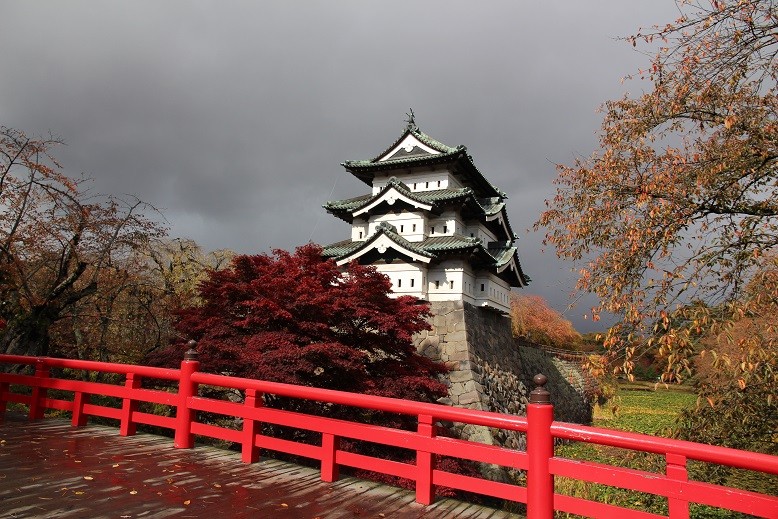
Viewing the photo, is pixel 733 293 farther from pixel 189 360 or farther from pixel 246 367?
pixel 246 367

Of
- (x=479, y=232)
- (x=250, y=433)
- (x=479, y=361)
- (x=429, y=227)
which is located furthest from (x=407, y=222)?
(x=250, y=433)

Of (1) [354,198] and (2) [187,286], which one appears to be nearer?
(2) [187,286]

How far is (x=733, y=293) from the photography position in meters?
5.36

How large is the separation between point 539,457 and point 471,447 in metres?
0.70

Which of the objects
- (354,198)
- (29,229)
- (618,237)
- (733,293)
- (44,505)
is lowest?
(44,505)

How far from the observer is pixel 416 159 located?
23875 mm

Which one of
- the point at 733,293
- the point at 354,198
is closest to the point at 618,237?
the point at 733,293

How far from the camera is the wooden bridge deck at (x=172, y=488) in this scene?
415 cm

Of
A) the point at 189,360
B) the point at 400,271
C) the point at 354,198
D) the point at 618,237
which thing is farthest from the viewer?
the point at 354,198

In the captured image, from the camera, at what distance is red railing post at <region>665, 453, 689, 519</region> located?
3.41m

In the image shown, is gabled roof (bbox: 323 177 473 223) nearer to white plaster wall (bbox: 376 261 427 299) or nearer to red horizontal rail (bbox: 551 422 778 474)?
white plaster wall (bbox: 376 261 427 299)

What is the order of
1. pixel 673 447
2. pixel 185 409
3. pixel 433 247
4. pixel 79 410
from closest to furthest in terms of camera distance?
pixel 673 447 < pixel 185 409 < pixel 79 410 < pixel 433 247

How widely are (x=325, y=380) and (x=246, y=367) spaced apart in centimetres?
170

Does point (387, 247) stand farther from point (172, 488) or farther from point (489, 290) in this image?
point (172, 488)
